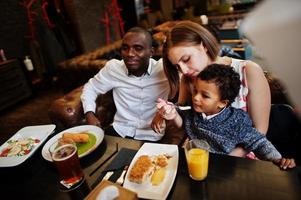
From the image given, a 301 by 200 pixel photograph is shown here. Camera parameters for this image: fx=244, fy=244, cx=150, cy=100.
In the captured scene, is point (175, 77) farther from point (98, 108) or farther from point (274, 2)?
point (274, 2)

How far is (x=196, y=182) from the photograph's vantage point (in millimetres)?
942

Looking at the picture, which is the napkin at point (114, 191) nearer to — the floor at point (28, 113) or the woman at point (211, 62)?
the woman at point (211, 62)

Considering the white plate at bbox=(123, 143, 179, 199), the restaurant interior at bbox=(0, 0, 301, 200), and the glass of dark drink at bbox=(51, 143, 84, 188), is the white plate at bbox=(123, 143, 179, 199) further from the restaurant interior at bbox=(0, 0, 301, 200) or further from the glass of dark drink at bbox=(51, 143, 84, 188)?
the glass of dark drink at bbox=(51, 143, 84, 188)

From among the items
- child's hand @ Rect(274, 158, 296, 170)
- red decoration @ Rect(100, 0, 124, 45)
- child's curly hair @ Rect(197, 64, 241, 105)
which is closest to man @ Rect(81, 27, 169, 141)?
child's curly hair @ Rect(197, 64, 241, 105)

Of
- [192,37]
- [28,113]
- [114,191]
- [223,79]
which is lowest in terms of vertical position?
[28,113]

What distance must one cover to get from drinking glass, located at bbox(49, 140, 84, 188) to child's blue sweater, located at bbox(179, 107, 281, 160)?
0.67 metres

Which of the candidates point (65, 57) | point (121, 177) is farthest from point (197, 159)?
point (65, 57)

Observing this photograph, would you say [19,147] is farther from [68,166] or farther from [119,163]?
[119,163]

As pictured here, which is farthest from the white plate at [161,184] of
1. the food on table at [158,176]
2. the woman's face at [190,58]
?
the woman's face at [190,58]

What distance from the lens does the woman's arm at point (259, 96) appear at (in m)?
1.29

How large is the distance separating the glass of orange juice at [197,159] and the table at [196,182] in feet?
0.09

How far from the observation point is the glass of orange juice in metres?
0.93

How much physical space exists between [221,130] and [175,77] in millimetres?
447

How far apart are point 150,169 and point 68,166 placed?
347 mm
